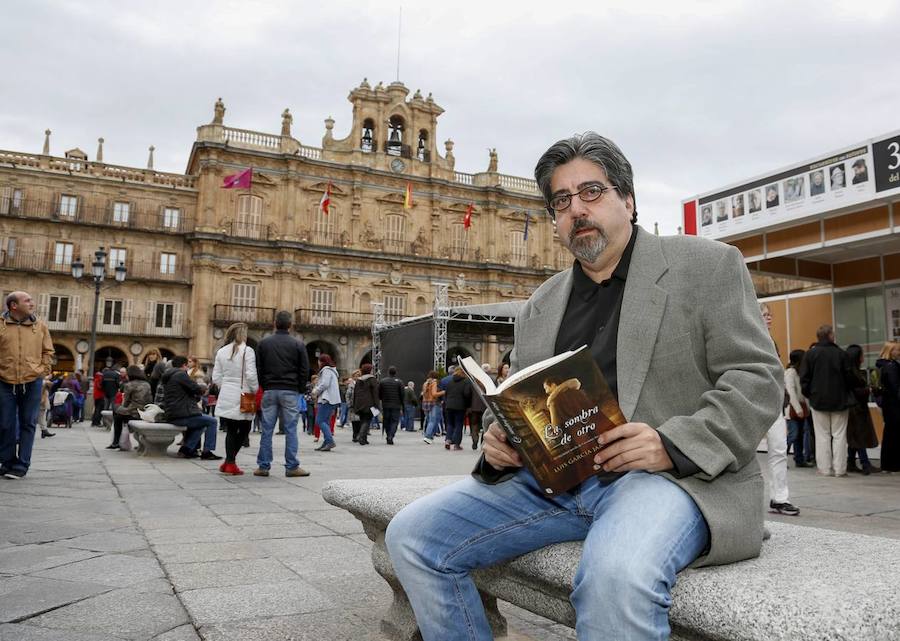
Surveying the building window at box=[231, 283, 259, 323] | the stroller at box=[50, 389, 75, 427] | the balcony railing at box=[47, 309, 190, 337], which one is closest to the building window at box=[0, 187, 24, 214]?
the balcony railing at box=[47, 309, 190, 337]

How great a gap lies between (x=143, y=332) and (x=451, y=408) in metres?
22.9

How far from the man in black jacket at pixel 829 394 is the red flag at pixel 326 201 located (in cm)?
2656

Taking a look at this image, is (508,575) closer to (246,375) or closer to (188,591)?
(188,591)

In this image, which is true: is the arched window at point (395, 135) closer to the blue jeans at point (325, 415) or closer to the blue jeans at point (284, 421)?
the blue jeans at point (325, 415)

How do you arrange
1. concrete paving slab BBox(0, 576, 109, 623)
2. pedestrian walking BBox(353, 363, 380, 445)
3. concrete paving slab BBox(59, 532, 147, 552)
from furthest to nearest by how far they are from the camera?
1. pedestrian walking BBox(353, 363, 380, 445)
2. concrete paving slab BBox(59, 532, 147, 552)
3. concrete paving slab BBox(0, 576, 109, 623)

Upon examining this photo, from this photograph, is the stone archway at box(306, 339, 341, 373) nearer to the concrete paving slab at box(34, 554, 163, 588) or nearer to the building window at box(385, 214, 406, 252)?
the building window at box(385, 214, 406, 252)

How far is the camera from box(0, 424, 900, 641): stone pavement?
97.9 inches

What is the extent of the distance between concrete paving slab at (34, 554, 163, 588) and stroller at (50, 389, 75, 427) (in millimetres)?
14181

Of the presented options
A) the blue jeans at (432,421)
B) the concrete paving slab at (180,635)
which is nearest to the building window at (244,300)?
the blue jeans at (432,421)

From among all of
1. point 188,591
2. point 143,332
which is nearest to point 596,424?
point 188,591

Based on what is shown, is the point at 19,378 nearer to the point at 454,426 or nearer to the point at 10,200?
the point at 454,426

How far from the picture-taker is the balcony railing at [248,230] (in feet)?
104

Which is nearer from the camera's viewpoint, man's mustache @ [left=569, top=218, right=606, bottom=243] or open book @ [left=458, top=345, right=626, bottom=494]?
open book @ [left=458, top=345, right=626, bottom=494]

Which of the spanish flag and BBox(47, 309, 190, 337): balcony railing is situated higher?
the spanish flag
